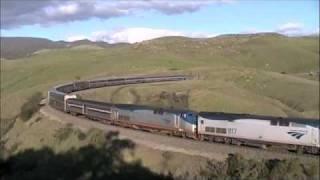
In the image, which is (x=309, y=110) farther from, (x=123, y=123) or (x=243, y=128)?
(x=243, y=128)

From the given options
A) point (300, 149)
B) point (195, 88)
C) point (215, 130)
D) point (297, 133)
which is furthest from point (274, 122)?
point (195, 88)

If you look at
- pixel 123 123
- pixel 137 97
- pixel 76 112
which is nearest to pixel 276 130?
pixel 123 123

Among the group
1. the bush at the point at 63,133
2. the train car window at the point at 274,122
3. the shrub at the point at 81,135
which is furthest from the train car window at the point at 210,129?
the bush at the point at 63,133

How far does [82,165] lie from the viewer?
48.3 meters

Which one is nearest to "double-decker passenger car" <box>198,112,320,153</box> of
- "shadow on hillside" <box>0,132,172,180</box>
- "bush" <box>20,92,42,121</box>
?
"shadow on hillside" <box>0,132,172,180</box>

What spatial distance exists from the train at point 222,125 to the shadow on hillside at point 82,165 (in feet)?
16.0

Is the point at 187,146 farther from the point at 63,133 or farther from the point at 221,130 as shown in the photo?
the point at 63,133

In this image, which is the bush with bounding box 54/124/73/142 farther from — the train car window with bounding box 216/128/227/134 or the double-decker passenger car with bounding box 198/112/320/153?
the train car window with bounding box 216/128/227/134

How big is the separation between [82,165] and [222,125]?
11.9m

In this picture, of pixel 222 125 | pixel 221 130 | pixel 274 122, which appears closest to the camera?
pixel 274 122

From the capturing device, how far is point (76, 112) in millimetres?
79688

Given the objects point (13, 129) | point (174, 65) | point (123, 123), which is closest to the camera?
point (123, 123)

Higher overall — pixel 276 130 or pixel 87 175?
pixel 276 130

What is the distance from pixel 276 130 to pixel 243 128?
3112 millimetres
